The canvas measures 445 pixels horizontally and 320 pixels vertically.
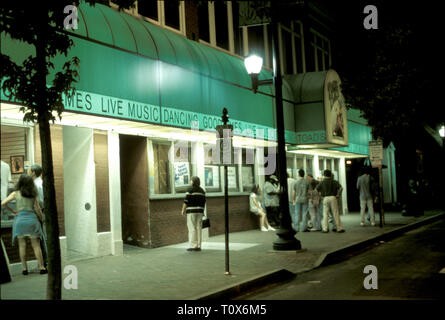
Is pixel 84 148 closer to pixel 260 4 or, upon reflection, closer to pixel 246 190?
pixel 260 4

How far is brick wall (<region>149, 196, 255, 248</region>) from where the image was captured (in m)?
14.4

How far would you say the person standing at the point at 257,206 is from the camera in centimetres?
1883

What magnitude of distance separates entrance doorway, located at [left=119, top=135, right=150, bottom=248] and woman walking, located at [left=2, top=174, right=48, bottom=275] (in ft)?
13.9

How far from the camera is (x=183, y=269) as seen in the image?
34.4ft

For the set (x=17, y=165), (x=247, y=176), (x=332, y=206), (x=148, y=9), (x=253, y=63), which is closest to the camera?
(x=17, y=165)

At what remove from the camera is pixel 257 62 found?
1238 cm

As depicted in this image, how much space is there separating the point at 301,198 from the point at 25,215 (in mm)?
10022

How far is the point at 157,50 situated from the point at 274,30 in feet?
9.14

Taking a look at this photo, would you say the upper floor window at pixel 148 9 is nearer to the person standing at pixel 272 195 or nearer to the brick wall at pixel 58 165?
the brick wall at pixel 58 165

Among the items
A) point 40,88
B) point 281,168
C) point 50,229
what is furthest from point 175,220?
point 40,88

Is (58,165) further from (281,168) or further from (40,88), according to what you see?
(40,88)

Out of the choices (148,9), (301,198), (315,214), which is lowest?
(315,214)

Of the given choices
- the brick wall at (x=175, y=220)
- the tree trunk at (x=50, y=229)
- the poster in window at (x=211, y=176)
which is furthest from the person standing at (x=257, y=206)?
the tree trunk at (x=50, y=229)
